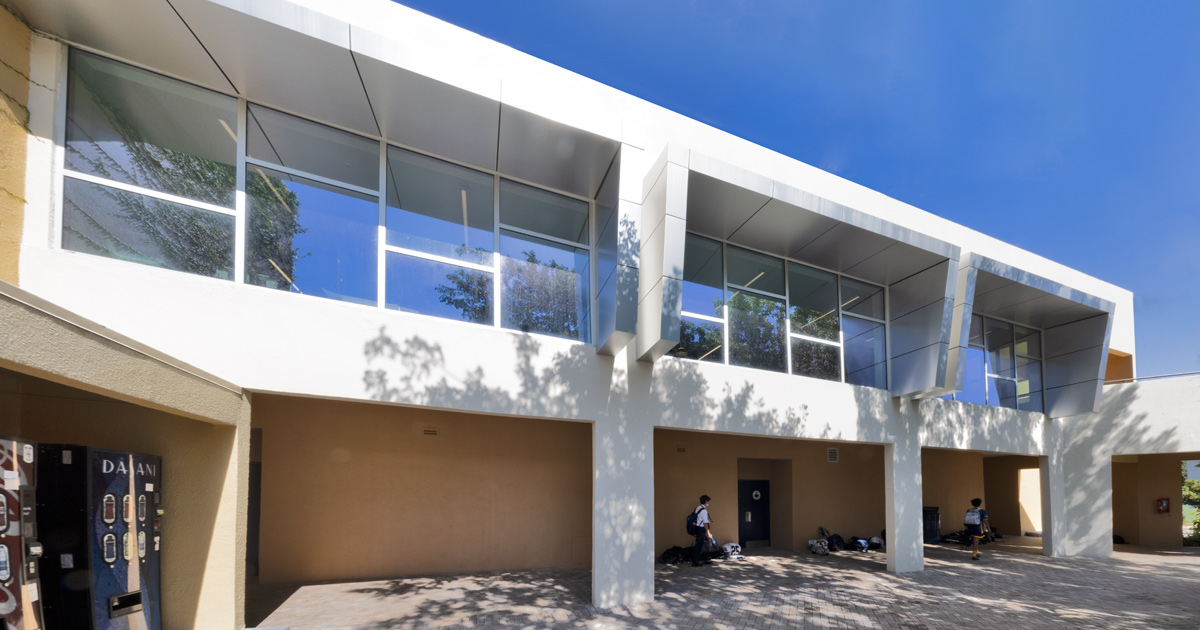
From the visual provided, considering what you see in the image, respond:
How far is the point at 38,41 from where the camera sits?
591cm

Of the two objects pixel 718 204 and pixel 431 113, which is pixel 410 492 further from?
pixel 718 204

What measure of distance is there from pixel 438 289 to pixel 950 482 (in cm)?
1651

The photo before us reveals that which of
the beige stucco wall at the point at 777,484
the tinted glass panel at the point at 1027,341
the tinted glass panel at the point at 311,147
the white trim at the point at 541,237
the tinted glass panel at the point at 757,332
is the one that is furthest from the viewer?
the tinted glass panel at the point at 1027,341

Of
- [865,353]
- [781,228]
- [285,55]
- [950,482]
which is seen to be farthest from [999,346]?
[285,55]

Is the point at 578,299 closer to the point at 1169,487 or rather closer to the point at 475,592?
the point at 475,592

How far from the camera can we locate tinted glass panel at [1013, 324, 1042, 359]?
1420cm

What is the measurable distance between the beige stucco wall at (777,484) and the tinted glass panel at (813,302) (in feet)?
11.1

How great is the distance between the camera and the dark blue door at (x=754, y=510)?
1395cm

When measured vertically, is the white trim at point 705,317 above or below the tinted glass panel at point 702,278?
below

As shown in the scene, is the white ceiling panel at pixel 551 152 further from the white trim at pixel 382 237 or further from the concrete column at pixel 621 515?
the concrete column at pixel 621 515

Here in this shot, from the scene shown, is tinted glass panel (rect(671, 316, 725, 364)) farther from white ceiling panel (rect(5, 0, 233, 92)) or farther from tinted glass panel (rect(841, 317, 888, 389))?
white ceiling panel (rect(5, 0, 233, 92))

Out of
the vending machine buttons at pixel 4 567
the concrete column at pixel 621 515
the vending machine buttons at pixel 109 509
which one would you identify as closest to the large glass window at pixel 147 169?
the vending machine buttons at pixel 109 509

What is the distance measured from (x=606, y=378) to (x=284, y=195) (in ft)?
15.7

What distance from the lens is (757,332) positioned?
33.2 feet
